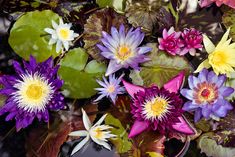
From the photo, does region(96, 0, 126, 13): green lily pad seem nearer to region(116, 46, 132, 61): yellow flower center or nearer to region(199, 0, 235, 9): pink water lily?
region(116, 46, 132, 61): yellow flower center

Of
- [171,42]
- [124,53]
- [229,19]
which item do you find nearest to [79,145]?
[124,53]

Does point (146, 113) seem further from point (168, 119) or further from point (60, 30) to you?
point (60, 30)

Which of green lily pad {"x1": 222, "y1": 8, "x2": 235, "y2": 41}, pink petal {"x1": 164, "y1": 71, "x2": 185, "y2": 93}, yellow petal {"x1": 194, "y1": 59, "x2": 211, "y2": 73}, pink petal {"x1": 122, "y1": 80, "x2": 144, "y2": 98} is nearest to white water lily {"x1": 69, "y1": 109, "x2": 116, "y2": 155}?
pink petal {"x1": 122, "y1": 80, "x2": 144, "y2": 98}

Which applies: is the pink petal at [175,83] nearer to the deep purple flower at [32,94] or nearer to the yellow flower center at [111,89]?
the yellow flower center at [111,89]

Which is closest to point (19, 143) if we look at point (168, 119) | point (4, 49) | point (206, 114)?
point (4, 49)

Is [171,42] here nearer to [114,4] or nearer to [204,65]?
[204,65]

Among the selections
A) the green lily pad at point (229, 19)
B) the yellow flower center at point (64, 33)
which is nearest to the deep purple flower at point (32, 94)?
the yellow flower center at point (64, 33)
